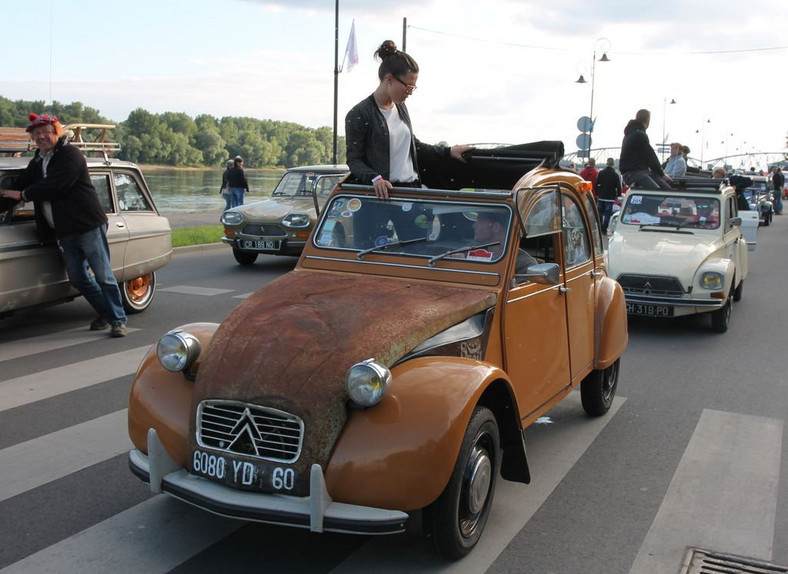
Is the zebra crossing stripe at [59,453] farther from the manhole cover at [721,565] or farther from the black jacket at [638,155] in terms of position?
the black jacket at [638,155]

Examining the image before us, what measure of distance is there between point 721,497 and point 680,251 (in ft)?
19.3

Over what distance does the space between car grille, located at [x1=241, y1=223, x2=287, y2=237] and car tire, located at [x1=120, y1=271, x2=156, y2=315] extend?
429 centimetres

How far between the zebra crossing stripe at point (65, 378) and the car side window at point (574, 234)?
12.9ft

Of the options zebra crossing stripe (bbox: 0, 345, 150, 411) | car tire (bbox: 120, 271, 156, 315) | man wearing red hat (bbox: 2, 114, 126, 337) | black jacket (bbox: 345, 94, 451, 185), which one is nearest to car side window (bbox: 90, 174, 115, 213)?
car tire (bbox: 120, 271, 156, 315)

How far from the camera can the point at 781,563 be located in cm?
397

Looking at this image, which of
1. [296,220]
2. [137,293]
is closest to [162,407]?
[137,293]

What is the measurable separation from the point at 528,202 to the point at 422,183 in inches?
53.7

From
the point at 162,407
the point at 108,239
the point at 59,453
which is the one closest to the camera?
the point at 162,407

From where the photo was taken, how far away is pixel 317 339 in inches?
151

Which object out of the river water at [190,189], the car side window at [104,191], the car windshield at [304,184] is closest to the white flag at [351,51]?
the river water at [190,189]

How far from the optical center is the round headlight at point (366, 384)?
11.6 feet

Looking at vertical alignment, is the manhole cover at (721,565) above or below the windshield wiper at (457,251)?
below

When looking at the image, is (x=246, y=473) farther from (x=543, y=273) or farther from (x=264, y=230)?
(x=264, y=230)

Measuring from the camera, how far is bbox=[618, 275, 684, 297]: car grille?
9734mm
